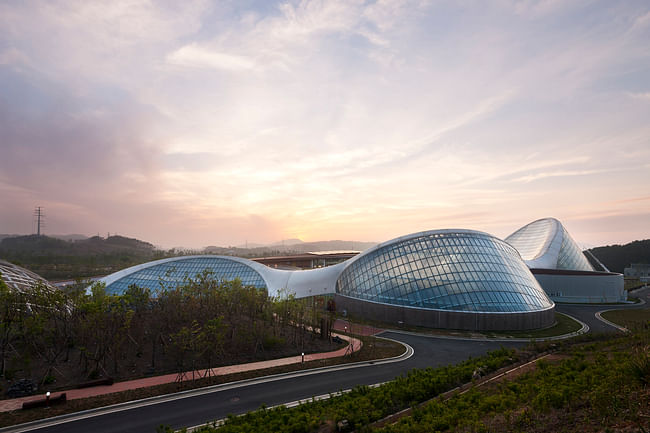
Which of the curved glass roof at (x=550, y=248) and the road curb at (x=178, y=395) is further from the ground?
the curved glass roof at (x=550, y=248)

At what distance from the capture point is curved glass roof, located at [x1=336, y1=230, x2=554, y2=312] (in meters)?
31.5

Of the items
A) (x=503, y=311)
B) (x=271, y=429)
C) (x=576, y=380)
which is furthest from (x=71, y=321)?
(x=503, y=311)

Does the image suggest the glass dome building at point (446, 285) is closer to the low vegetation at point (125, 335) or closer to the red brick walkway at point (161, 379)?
the low vegetation at point (125, 335)

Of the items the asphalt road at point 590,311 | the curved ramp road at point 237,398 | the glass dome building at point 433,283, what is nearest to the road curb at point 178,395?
the curved ramp road at point 237,398

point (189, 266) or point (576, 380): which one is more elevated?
point (189, 266)

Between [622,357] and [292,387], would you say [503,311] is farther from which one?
[292,387]

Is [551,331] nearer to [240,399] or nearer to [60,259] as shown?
[240,399]

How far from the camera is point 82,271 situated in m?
83.0

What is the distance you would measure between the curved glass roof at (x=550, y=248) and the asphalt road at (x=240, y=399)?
48.4 m

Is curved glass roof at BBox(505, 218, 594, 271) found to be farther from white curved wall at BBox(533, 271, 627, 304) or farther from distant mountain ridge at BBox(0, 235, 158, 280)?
distant mountain ridge at BBox(0, 235, 158, 280)

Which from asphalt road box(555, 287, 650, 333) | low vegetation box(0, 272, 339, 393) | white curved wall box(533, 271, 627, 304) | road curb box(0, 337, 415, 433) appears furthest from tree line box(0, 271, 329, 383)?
white curved wall box(533, 271, 627, 304)

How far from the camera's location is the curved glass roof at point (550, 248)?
61.2 m

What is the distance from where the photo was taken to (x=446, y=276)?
110ft

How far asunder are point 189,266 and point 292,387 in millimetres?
37003
